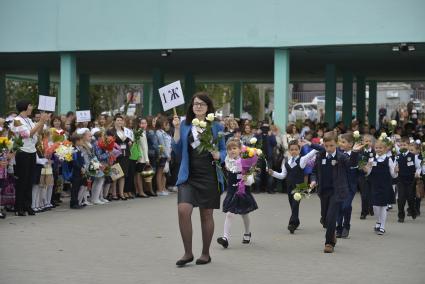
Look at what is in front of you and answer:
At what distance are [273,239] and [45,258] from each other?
3795mm

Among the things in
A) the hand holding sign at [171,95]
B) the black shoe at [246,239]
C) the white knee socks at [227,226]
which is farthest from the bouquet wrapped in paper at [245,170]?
the hand holding sign at [171,95]

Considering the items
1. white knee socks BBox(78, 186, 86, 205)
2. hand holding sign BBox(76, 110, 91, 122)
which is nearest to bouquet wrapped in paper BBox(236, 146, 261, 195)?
white knee socks BBox(78, 186, 86, 205)

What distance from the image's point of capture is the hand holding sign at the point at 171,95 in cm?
1209

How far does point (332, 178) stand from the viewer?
38.3ft

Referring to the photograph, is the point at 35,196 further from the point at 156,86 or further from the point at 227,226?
the point at 156,86

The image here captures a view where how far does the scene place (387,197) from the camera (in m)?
13.6

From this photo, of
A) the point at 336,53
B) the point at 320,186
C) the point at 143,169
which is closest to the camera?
the point at 320,186

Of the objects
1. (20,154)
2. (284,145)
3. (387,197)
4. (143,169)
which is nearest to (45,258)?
(20,154)

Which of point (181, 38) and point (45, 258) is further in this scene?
point (181, 38)

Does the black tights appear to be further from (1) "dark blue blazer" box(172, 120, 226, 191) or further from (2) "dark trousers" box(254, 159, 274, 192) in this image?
(2) "dark trousers" box(254, 159, 274, 192)

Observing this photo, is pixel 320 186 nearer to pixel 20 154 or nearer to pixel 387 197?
pixel 387 197

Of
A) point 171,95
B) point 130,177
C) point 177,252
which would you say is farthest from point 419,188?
point 177,252

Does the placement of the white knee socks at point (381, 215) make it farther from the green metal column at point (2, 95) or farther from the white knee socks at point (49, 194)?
the green metal column at point (2, 95)

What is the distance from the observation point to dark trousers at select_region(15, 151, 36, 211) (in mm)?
14695
